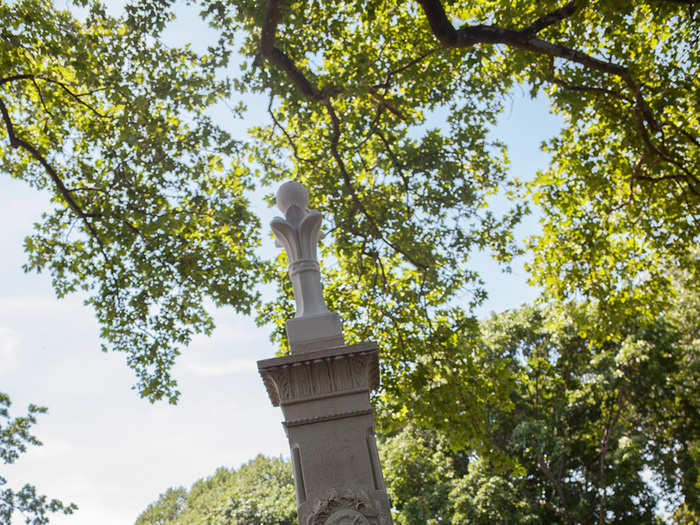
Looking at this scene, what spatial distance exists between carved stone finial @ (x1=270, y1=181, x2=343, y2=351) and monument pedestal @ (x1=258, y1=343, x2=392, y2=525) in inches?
9.3

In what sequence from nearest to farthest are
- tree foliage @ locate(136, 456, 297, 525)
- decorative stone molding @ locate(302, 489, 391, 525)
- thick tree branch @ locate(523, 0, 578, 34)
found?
1. decorative stone molding @ locate(302, 489, 391, 525)
2. thick tree branch @ locate(523, 0, 578, 34)
3. tree foliage @ locate(136, 456, 297, 525)

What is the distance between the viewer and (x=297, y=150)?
1151 cm

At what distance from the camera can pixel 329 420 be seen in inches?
165

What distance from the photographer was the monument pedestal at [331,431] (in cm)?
393

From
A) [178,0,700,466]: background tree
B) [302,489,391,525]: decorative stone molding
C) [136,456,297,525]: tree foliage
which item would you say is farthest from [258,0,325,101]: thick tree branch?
[136,456,297,525]: tree foliage

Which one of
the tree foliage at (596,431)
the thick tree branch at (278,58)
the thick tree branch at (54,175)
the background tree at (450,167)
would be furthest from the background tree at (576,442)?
the thick tree branch at (54,175)

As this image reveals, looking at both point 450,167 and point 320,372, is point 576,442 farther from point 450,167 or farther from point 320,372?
point 320,372

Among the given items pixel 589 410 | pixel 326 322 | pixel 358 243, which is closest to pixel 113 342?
pixel 358 243

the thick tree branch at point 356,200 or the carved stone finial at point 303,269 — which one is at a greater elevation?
the thick tree branch at point 356,200

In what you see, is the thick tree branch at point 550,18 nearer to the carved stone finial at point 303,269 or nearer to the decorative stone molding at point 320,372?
the carved stone finial at point 303,269

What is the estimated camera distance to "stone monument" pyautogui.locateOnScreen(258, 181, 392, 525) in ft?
12.9

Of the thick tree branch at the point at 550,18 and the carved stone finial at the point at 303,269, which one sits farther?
the thick tree branch at the point at 550,18

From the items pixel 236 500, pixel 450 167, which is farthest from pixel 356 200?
pixel 236 500

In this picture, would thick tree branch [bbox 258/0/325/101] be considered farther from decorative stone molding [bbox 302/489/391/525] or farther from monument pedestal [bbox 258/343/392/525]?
decorative stone molding [bbox 302/489/391/525]
